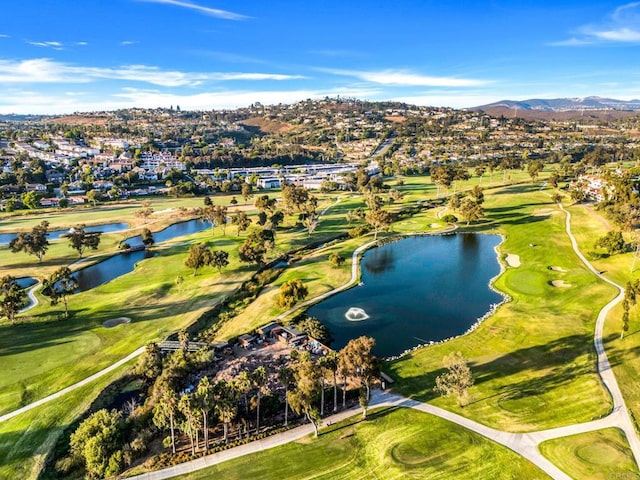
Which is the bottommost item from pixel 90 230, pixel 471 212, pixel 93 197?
pixel 90 230

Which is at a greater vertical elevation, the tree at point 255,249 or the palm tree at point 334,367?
the tree at point 255,249

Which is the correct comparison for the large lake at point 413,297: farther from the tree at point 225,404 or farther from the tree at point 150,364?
the tree at point 150,364

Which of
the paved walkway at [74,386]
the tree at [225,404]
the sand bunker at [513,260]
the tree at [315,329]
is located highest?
the sand bunker at [513,260]

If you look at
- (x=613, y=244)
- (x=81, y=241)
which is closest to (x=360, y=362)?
(x=613, y=244)

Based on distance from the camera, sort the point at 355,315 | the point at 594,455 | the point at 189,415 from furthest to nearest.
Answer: the point at 355,315 < the point at 189,415 < the point at 594,455

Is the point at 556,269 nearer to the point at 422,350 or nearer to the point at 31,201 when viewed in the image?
the point at 422,350

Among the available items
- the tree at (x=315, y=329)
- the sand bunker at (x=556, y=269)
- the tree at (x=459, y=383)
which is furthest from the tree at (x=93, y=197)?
the tree at (x=459, y=383)

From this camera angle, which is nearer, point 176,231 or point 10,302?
point 10,302

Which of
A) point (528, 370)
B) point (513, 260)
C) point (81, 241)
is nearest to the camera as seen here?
point (528, 370)

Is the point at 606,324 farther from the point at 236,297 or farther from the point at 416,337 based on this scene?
the point at 236,297
